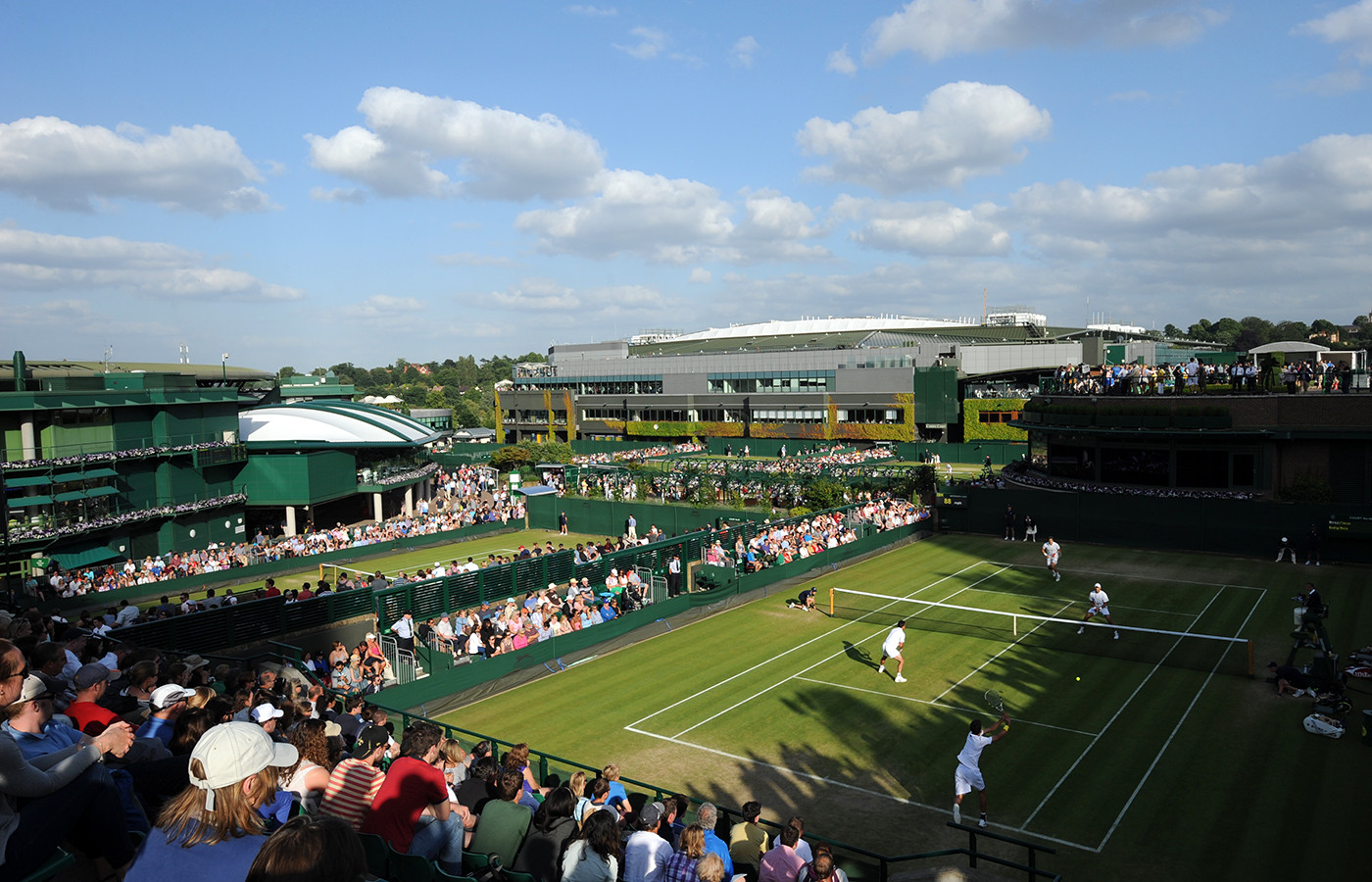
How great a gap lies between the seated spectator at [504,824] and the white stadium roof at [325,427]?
45329 mm

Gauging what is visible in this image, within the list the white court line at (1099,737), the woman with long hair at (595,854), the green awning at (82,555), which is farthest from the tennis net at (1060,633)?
the green awning at (82,555)

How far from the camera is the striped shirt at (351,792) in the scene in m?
7.54

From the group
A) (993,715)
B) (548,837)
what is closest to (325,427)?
(993,715)

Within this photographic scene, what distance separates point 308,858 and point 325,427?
181 feet

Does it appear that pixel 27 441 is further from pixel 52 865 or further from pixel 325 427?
pixel 52 865

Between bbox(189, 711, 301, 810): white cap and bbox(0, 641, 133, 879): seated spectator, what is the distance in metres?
1.40

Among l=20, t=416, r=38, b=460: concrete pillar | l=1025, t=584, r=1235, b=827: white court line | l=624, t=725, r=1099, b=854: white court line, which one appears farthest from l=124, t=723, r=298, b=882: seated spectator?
l=20, t=416, r=38, b=460: concrete pillar

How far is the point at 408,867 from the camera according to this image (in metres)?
7.24

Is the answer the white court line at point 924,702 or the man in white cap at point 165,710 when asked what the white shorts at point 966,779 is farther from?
the man in white cap at point 165,710

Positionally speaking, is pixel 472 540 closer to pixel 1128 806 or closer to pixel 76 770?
pixel 1128 806

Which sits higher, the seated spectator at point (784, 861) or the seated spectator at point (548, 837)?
the seated spectator at point (548, 837)

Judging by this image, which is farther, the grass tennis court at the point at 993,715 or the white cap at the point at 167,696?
the grass tennis court at the point at 993,715

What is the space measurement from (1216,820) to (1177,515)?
2366cm

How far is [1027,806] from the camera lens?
14266 millimetres
